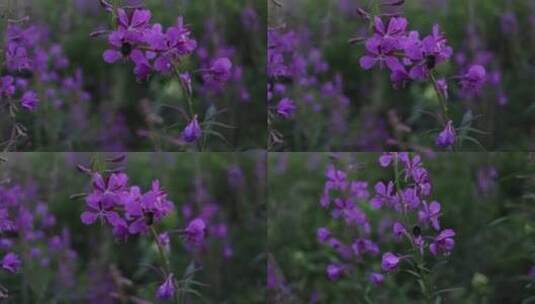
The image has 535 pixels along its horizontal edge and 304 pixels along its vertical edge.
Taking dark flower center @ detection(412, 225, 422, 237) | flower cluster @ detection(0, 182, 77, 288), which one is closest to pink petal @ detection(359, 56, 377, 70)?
dark flower center @ detection(412, 225, 422, 237)

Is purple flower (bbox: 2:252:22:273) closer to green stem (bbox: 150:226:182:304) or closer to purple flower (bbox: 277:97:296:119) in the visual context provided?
green stem (bbox: 150:226:182:304)

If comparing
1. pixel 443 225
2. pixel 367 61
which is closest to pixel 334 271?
pixel 443 225

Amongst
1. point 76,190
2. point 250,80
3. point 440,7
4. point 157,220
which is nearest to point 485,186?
point 440,7

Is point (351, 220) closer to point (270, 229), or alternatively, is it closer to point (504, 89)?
point (270, 229)

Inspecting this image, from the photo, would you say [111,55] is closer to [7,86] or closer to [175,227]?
[7,86]

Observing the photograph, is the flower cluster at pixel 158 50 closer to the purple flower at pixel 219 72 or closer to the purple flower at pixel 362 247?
the purple flower at pixel 219 72
